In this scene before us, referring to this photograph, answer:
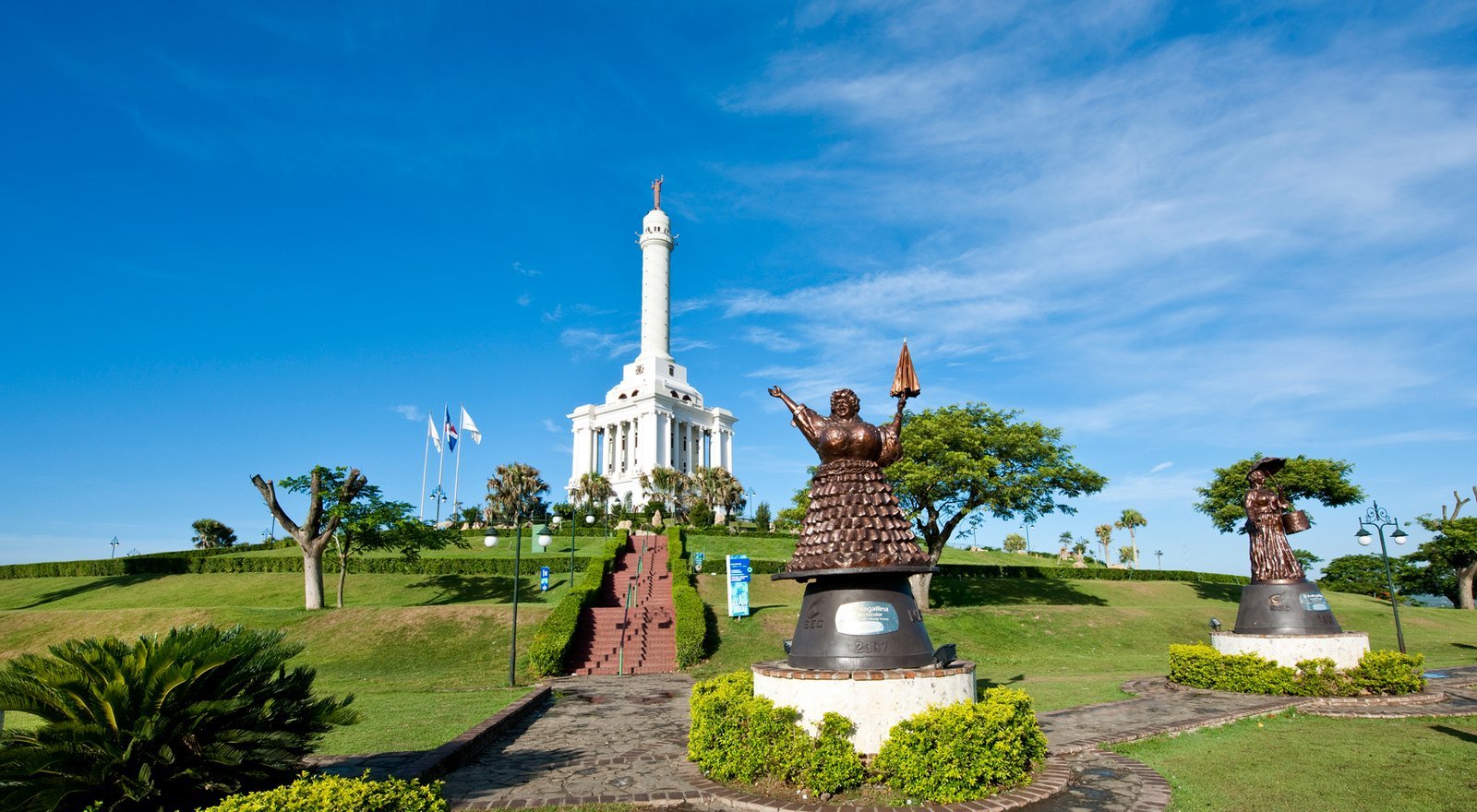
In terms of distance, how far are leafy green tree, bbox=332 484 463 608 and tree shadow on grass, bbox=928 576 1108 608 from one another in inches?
943

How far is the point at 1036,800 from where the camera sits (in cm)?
841

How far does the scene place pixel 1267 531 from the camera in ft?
57.1

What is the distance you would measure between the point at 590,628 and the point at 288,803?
70.2ft

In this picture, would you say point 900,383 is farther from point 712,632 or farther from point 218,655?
point 712,632

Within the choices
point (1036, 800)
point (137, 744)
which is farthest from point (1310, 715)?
point (137, 744)

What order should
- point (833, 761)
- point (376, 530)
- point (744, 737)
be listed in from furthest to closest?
point (376, 530), point (744, 737), point (833, 761)

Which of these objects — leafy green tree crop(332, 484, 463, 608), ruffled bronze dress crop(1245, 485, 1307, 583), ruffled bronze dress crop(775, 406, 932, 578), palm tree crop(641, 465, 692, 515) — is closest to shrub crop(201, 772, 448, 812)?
ruffled bronze dress crop(775, 406, 932, 578)

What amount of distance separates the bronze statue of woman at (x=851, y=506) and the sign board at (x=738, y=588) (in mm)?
17822

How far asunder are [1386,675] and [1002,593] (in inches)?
926

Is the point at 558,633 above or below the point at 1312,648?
below

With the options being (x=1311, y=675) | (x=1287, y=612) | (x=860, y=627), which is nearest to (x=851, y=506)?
(x=860, y=627)

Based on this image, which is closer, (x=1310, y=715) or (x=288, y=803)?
(x=288, y=803)

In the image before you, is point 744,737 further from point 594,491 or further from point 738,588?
point 594,491

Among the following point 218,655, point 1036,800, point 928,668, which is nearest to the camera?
point 218,655
